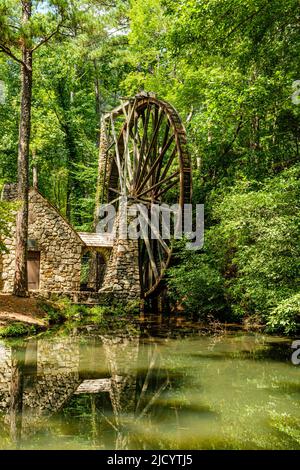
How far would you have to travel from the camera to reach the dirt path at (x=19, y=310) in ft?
30.1

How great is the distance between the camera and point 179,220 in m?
12.2

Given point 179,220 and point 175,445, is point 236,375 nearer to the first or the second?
point 175,445

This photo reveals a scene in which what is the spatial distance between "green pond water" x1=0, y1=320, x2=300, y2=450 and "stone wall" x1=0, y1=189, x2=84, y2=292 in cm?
605

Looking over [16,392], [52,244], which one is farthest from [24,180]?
[16,392]

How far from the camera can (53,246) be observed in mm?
14023

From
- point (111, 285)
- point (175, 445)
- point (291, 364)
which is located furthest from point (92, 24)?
point (175, 445)

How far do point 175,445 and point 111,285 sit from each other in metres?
9.56

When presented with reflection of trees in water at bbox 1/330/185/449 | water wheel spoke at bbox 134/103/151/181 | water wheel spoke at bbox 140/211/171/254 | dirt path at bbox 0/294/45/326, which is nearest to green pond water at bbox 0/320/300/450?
reflection of trees in water at bbox 1/330/185/449

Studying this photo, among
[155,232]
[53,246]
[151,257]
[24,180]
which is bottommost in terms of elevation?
[151,257]

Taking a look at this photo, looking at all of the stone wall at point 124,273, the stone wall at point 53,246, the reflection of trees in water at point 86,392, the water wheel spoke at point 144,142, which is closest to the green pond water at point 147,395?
the reflection of trees in water at point 86,392

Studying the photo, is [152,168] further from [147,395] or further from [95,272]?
[147,395]

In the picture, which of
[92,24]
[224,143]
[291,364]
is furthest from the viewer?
[224,143]

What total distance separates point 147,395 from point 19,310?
586 cm

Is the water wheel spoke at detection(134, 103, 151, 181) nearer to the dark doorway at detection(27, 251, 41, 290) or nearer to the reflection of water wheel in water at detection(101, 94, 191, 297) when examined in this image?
the reflection of water wheel in water at detection(101, 94, 191, 297)
